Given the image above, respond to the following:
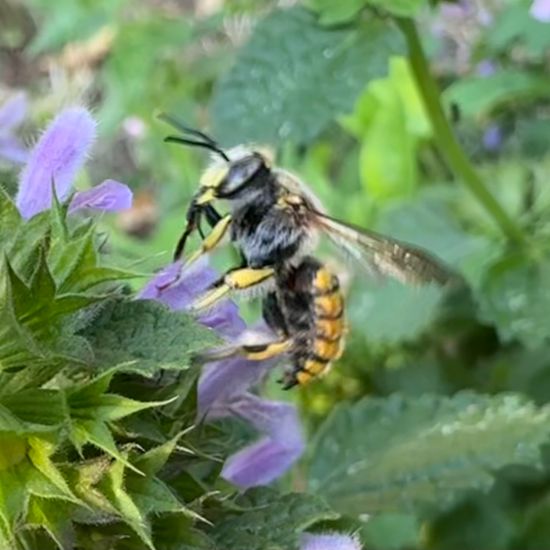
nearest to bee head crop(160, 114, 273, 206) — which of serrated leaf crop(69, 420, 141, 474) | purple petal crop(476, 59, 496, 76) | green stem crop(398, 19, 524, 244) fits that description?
serrated leaf crop(69, 420, 141, 474)

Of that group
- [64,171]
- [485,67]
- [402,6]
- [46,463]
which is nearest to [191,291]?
[64,171]

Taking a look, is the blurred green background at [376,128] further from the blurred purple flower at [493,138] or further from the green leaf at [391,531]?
the green leaf at [391,531]

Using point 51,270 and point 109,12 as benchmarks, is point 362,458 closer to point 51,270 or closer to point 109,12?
point 51,270

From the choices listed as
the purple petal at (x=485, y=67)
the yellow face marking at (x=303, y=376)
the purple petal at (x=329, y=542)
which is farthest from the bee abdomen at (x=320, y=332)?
the purple petal at (x=485, y=67)

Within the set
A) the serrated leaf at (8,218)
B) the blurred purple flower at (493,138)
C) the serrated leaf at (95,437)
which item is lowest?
the blurred purple flower at (493,138)

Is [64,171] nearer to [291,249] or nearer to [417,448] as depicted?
[291,249]

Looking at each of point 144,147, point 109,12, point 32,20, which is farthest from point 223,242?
point 32,20
